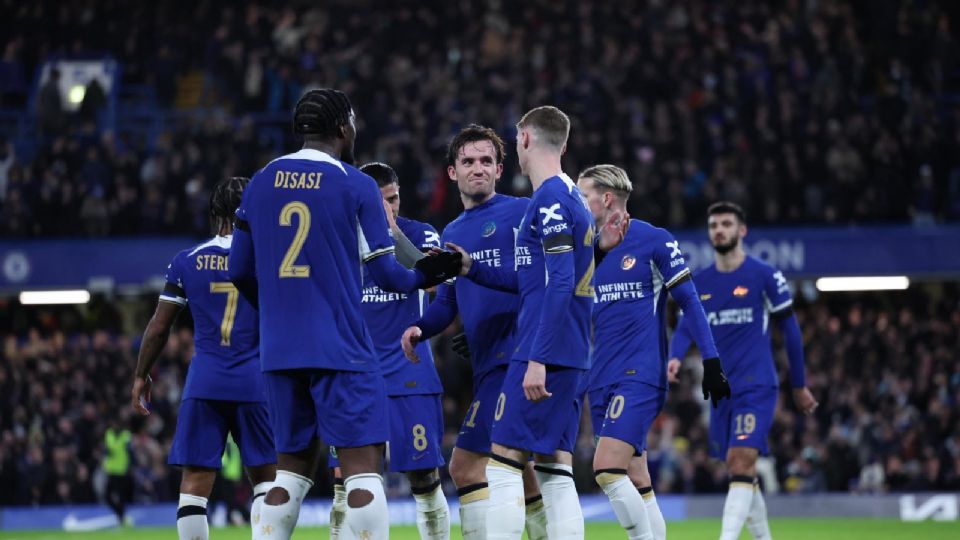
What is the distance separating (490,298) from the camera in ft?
26.9

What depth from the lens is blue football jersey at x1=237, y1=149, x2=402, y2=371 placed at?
6496mm

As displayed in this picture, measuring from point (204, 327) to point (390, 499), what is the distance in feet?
38.9

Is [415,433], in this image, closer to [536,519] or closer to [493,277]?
[536,519]

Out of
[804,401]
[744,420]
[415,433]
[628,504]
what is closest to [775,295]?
[804,401]

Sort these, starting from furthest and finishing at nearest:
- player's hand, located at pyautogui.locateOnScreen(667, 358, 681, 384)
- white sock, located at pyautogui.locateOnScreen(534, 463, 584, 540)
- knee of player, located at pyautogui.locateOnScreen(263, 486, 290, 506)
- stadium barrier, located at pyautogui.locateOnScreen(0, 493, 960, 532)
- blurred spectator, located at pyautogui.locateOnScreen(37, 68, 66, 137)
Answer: blurred spectator, located at pyautogui.locateOnScreen(37, 68, 66, 137) → stadium barrier, located at pyautogui.locateOnScreen(0, 493, 960, 532) → player's hand, located at pyautogui.locateOnScreen(667, 358, 681, 384) → white sock, located at pyautogui.locateOnScreen(534, 463, 584, 540) → knee of player, located at pyautogui.locateOnScreen(263, 486, 290, 506)

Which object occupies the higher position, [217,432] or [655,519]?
[217,432]

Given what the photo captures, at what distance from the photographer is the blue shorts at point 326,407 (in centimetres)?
648

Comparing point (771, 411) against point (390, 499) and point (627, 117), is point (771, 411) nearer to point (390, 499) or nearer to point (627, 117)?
point (390, 499)

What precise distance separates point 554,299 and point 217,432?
262 cm

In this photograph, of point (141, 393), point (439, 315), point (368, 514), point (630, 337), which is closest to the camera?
point (368, 514)

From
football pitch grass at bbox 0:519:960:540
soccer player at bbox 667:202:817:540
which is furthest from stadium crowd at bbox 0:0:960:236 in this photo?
soccer player at bbox 667:202:817:540

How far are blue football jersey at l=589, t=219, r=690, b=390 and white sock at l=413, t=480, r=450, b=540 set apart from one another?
146 cm

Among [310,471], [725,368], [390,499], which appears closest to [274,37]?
[390,499]

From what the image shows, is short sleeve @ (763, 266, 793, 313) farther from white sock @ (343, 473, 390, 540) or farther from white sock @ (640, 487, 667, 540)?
white sock @ (343, 473, 390, 540)
